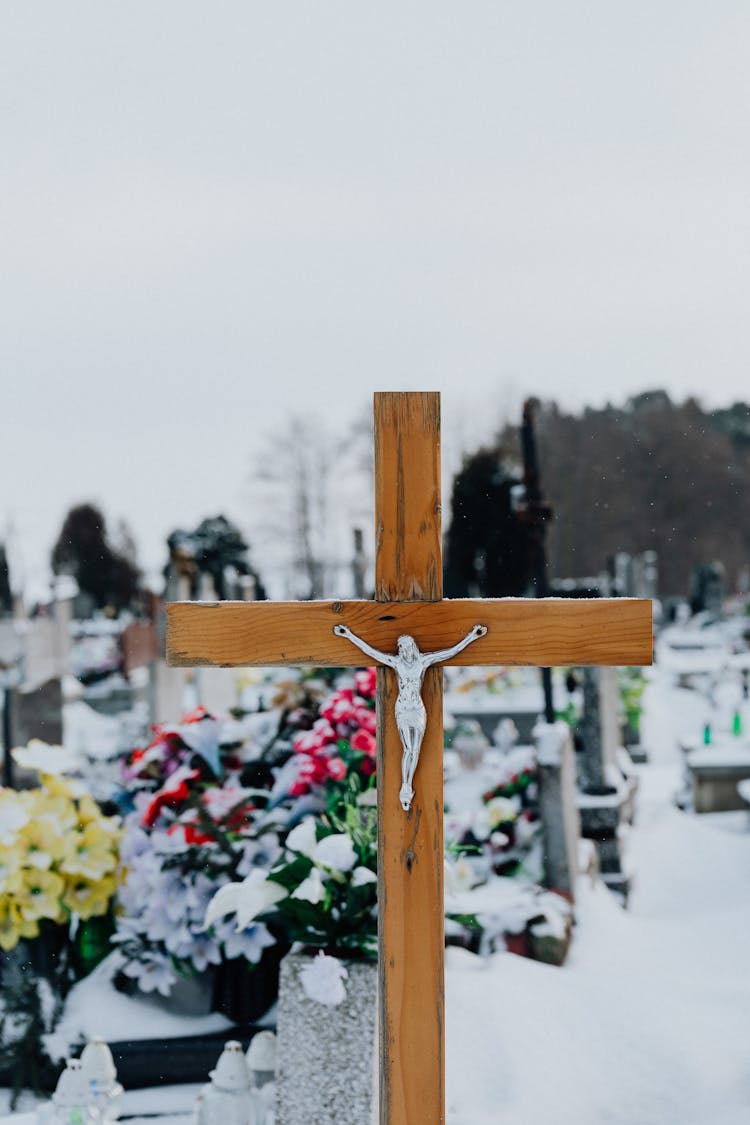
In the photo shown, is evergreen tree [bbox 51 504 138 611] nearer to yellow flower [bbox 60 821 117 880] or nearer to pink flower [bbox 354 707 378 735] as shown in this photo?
yellow flower [bbox 60 821 117 880]

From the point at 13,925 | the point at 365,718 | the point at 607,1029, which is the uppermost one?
the point at 365,718

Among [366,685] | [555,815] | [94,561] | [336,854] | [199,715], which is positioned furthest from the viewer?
[94,561]

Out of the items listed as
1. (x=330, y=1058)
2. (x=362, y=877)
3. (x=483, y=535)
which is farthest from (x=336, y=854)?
(x=483, y=535)

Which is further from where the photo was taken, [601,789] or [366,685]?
[601,789]

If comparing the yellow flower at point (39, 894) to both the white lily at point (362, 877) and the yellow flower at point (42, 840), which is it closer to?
the yellow flower at point (42, 840)

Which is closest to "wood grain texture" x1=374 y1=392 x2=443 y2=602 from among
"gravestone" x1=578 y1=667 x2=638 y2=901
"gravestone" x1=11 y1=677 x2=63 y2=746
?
"gravestone" x1=578 y1=667 x2=638 y2=901

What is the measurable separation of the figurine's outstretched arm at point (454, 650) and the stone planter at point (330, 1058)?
0.79 metres

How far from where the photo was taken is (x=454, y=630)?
Answer: 2.26 m

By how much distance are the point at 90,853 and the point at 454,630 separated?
1.59 meters

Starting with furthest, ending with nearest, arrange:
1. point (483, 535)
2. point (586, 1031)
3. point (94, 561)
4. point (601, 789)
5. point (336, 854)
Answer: point (94, 561), point (483, 535), point (601, 789), point (586, 1031), point (336, 854)

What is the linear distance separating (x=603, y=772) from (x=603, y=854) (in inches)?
19.1

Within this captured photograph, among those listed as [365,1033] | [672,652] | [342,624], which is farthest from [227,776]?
[672,652]

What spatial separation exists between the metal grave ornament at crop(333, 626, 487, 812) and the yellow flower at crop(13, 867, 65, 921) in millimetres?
1449

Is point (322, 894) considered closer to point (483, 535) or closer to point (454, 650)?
point (454, 650)
